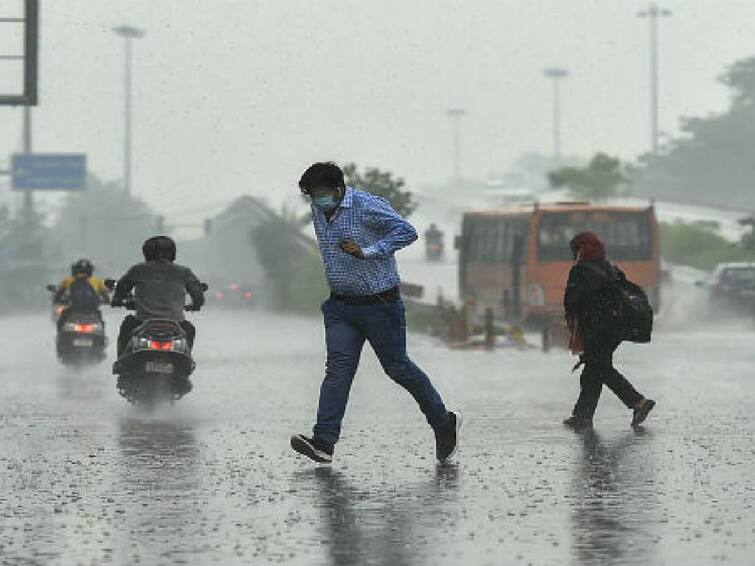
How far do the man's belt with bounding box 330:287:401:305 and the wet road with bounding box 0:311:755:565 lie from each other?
0.94 meters

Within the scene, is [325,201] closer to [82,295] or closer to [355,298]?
[355,298]

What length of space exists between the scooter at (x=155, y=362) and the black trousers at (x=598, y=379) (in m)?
3.67

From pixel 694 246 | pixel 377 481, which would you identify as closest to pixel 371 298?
pixel 377 481

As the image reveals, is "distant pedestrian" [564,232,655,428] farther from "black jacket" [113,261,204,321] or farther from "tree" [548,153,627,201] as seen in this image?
"tree" [548,153,627,201]

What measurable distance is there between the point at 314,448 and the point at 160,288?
20.1 feet

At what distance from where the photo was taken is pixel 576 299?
1678cm

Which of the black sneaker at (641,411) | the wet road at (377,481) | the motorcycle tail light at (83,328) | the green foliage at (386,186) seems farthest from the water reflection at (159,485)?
the green foliage at (386,186)

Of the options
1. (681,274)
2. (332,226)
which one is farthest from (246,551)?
(681,274)

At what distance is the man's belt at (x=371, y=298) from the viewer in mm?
13602

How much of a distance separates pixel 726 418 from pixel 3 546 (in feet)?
29.9

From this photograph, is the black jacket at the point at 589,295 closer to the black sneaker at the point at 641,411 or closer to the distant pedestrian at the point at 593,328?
the distant pedestrian at the point at 593,328

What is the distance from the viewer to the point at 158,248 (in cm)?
1952

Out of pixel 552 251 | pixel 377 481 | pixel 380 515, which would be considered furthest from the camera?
pixel 552 251

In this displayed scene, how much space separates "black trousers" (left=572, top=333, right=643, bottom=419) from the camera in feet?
55.0
